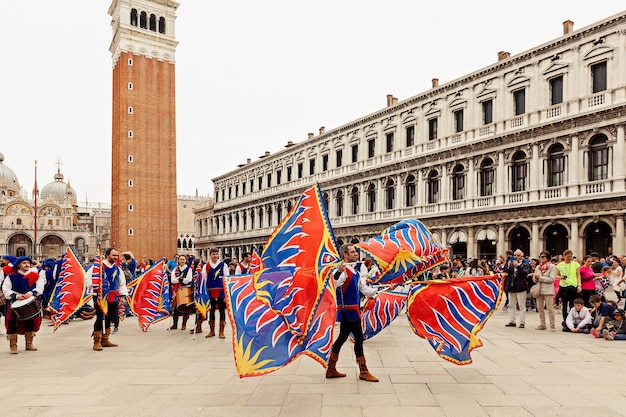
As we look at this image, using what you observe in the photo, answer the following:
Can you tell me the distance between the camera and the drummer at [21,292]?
9.85 meters

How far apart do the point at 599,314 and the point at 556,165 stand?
16111mm

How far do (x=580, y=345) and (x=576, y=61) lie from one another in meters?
19.0

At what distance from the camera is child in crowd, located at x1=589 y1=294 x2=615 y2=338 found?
36.4ft

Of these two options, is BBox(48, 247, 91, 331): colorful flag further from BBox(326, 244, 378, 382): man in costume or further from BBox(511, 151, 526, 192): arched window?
BBox(511, 151, 526, 192): arched window

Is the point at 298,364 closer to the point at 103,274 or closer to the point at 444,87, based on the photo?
the point at 103,274

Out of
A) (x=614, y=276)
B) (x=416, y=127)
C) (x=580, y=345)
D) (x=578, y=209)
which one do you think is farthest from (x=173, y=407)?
(x=416, y=127)

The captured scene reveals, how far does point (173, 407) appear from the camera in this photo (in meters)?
6.07

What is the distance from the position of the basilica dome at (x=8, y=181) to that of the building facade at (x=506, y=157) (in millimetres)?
88446

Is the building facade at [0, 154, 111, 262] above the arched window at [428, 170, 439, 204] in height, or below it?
below

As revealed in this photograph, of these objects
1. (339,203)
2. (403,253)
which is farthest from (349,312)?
(339,203)

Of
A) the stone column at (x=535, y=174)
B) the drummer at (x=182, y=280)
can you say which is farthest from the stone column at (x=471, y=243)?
the drummer at (x=182, y=280)

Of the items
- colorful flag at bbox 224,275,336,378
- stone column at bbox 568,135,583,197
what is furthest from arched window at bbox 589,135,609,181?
colorful flag at bbox 224,275,336,378

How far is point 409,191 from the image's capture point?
35.0 m

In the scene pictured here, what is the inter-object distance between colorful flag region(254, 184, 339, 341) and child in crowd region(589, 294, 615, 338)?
7206mm
